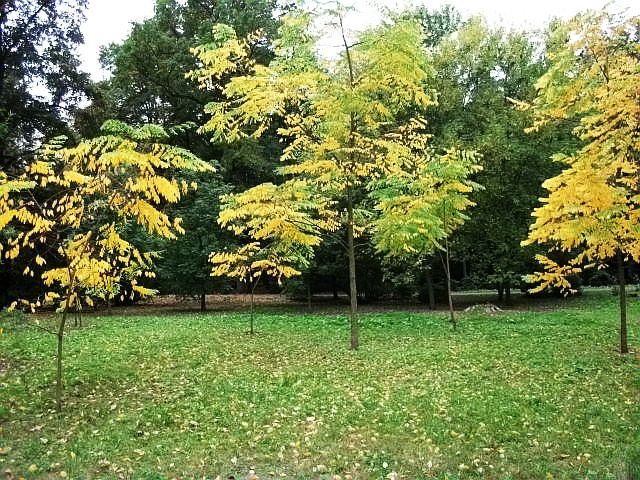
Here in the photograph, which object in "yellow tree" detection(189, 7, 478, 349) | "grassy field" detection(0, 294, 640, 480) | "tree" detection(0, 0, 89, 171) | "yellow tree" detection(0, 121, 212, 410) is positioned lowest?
"grassy field" detection(0, 294, 640, 480)

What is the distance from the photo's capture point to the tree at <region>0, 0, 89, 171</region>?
1922 centimetres

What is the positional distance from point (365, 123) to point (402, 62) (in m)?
1.46

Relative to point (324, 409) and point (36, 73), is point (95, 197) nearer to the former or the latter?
point (324, 409)

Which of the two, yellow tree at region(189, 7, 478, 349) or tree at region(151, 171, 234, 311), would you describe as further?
tree at region(151, 171, 234, 311)

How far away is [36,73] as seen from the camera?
65.7ft

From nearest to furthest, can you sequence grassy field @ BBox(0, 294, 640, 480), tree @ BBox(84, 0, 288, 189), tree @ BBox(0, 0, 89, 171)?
grassy field @ BBox(0, 294, 640, 480) → tree @ BBox(0, 0, 89, 171) → tree @ BBox(84, 0, 288, 189)

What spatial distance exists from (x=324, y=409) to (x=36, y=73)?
19.3 meters

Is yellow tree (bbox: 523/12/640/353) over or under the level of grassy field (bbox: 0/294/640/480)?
over

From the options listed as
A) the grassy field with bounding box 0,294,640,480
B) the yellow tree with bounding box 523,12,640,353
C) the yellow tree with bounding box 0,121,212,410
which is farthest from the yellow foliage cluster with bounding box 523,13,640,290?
the yellow tree with bounding box 0,121,212,410

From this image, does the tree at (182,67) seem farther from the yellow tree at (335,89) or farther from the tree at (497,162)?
the yellow tree at (335,89)

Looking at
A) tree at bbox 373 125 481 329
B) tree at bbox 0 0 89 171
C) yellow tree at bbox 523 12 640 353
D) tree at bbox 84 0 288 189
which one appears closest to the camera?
yellow tree at bbox 523 12 640 353

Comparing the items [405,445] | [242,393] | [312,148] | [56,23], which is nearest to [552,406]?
[405,445]

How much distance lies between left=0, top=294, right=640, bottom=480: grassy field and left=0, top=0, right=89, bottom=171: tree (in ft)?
37.0

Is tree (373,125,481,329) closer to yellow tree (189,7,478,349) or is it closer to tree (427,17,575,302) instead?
yellow tree (189,7,478,349)
